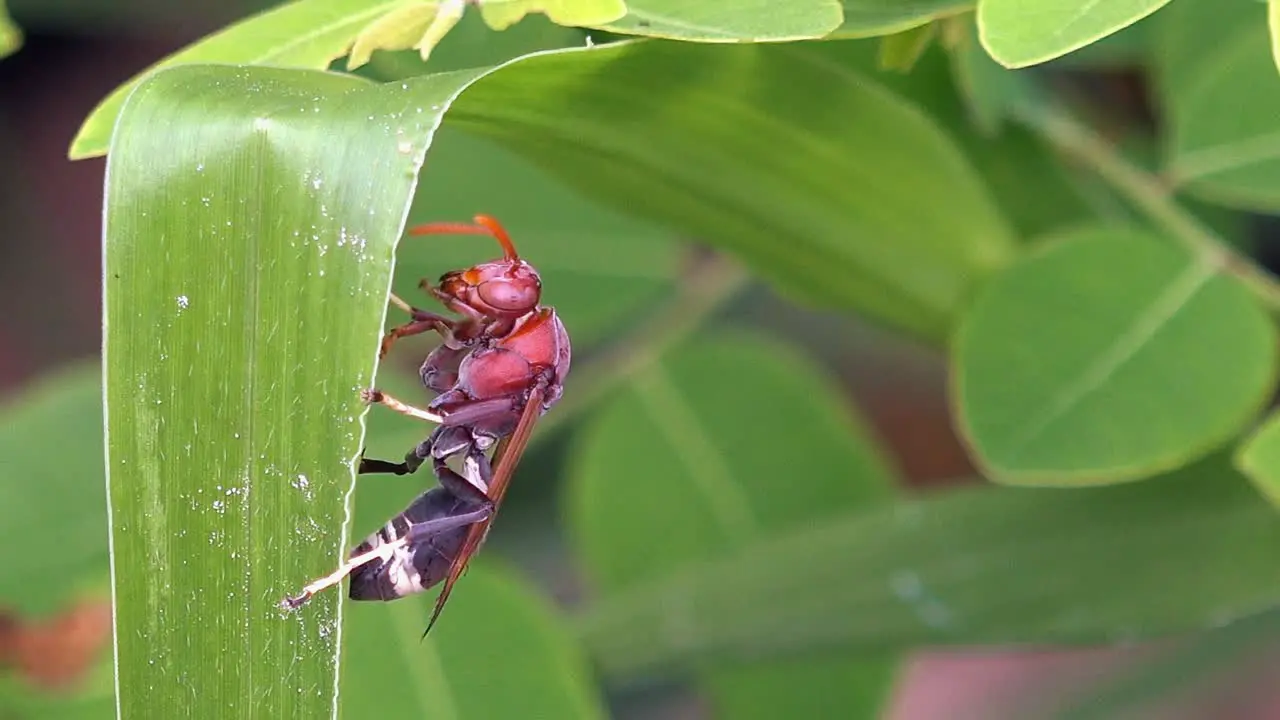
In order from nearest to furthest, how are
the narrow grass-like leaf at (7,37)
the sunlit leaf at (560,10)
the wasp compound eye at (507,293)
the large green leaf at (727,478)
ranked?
the sunlit leaf at (560,10) → the narrow grass-like leaf at (7,37) → the wasp compound eye at (507,293) → the large green leaf at (727,478)

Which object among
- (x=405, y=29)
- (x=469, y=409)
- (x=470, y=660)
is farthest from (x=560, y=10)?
(x=470, y=660)

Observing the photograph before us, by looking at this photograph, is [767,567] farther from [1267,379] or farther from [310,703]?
[310,703]

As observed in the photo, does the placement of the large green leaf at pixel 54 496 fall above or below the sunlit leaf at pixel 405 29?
below

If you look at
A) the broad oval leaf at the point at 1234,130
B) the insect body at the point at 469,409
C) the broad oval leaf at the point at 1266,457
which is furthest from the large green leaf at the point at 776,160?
the broad oval leaf at the point at 1266,457

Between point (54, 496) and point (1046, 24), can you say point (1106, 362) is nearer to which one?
point (1046, 24)

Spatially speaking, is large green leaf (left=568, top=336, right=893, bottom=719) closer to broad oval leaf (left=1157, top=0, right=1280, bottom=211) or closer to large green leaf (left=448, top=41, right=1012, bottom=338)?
large green leaf (left=448, top=41, right=1012, bottom=338)

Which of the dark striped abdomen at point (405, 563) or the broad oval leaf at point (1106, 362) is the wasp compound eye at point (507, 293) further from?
the broad oval leaf at point (1106, 362)

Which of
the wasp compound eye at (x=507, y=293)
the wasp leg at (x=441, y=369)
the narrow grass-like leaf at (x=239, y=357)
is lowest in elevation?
the wasp leg at (x=441, y=369)
